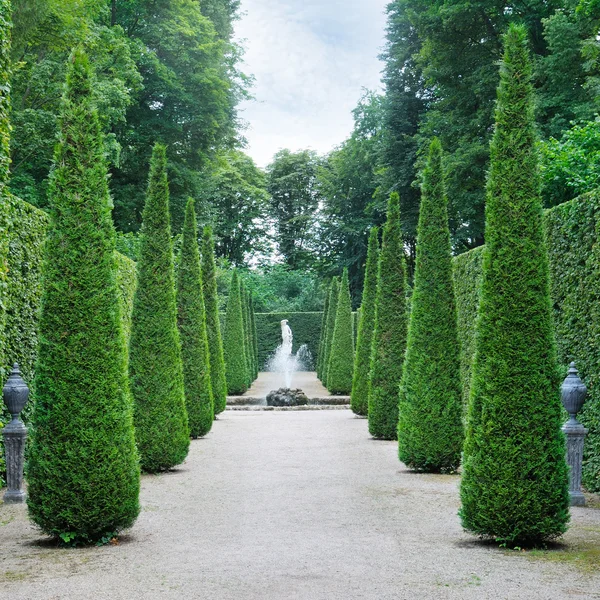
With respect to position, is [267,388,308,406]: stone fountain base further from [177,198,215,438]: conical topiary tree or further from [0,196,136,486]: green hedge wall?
[0,196,136,486]: green hedge wall

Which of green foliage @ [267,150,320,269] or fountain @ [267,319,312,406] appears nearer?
fountain @ [267,319,312,406]

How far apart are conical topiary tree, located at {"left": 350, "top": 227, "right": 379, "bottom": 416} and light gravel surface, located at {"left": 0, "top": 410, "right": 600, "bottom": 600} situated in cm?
660

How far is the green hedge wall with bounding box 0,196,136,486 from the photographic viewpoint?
27.2ft

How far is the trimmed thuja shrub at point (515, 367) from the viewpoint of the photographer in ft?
18.8

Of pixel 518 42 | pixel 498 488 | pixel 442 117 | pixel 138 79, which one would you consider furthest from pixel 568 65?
pixel 498 488

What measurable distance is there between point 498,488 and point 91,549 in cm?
331

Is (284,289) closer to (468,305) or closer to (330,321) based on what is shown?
(330,321)

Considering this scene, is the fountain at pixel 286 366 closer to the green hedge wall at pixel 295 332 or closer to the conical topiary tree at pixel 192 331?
the green hedge wall at pixel 295 332

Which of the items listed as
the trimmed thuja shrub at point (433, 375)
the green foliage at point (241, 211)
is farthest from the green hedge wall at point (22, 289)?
the green foliage at point (241, 211)

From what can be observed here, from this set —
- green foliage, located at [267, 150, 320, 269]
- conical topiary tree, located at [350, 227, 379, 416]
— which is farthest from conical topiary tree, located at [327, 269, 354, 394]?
green foliage, located at [267, 150, 320, 269]

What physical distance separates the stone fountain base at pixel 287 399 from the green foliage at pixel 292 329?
18.1m

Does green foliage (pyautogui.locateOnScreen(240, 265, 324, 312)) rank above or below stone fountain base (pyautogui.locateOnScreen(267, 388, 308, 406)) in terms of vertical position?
above

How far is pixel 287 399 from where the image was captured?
67.0 ft

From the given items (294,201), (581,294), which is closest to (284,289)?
(294,201)
